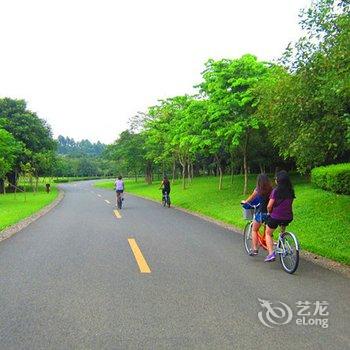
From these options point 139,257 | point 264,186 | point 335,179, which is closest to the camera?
point 264,186

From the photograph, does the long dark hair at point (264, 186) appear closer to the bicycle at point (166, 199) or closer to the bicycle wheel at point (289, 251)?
the bicycle wheel at point (289, 251)

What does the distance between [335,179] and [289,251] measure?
449 inches

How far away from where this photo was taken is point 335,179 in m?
17.7

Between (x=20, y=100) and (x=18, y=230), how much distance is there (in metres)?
46.1

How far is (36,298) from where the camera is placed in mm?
5723

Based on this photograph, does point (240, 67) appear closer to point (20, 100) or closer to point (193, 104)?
point (193, 104)

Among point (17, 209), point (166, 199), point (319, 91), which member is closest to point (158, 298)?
point (319, 91)

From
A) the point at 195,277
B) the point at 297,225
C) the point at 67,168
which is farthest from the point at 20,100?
the point at 67,168

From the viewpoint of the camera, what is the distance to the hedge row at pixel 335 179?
1708 centimetres

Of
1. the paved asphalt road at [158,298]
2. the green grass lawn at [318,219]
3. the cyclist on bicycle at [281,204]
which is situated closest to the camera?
the paved asphalt road at [158,298]

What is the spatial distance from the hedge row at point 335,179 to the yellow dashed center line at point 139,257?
1009 centimetres

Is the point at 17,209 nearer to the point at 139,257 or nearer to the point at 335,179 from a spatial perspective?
the point at 335,179

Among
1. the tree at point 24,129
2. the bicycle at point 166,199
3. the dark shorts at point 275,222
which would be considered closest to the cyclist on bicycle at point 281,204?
the dark shorts at point 275,222

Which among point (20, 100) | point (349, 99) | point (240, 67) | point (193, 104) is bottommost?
point (349, 99)
